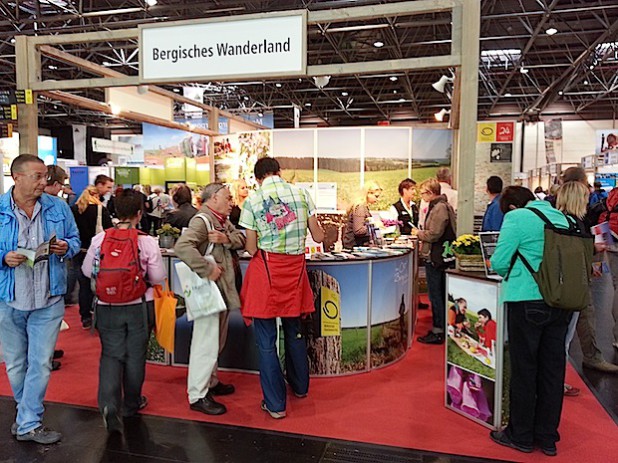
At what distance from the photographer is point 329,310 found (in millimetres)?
3977

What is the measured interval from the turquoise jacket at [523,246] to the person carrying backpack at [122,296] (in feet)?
6.25

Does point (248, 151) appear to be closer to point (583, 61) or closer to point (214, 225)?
point (214, 225)

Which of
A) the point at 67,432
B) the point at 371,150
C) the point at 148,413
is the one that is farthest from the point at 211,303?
the point at 371,150

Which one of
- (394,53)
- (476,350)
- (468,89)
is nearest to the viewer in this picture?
(476,350)

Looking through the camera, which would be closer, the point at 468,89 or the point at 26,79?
the point at 468,89

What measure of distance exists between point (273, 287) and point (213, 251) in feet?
1.44

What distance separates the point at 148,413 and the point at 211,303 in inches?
31.4

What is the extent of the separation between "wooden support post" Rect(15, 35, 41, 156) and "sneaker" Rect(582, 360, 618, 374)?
483 centimetres

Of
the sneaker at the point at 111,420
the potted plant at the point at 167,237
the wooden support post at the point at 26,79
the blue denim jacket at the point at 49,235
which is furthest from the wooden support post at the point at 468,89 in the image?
the wooden support post at the point at 26,79

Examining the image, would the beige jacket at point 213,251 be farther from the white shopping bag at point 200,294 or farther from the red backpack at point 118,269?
the red backpack at point 118,269

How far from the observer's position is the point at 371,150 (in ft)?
28.1

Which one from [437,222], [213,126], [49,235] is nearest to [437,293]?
[437,222]

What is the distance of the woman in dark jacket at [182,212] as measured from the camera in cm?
516

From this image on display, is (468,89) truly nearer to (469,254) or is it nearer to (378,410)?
(469,254)
